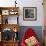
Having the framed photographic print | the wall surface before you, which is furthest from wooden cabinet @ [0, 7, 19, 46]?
the framed photographic print

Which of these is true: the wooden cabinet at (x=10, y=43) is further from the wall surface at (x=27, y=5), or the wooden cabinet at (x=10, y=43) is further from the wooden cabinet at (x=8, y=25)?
the wall surface at (x=27, y=5)

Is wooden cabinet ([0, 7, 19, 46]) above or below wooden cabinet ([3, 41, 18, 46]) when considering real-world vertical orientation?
above

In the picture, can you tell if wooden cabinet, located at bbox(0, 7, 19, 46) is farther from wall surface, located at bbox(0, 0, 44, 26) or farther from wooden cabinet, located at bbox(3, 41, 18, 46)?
wall surface, located at bbox(0, 0, 44, 26)

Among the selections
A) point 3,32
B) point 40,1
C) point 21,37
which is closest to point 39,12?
point 40,1

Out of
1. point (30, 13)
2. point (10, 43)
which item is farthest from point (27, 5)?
point (10, 43)

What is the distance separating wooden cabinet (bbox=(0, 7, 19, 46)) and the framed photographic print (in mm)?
312

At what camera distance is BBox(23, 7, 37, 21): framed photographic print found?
5.93 metres

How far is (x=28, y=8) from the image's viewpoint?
19.5ft

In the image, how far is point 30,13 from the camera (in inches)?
236

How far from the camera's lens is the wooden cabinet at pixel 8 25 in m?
5.77

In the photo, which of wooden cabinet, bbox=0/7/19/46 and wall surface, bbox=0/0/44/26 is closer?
wooden cabinet, bbox=0/7/19/46

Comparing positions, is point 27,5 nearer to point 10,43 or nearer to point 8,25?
point 8,25

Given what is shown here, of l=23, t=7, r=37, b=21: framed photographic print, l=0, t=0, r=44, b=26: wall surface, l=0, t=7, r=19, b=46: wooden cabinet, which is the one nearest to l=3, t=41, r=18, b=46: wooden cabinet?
l=0, t=7, r=19, b=46: wooden cabinet

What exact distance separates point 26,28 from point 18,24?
34 cm
